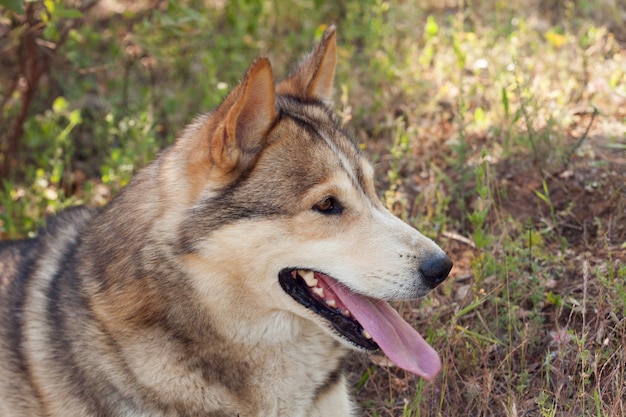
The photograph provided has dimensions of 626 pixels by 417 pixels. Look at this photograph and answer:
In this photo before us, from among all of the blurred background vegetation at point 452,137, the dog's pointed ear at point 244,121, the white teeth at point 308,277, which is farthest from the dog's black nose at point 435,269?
the dog's pointed ear at point 244,121

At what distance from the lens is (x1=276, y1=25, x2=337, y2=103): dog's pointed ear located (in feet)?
11.7

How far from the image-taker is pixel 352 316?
3.25 meters

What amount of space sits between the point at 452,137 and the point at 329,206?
263 cm

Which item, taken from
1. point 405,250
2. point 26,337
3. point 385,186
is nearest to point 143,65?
point 385,186

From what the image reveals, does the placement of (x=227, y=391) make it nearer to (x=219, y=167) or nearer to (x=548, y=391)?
(x=219, y=167)

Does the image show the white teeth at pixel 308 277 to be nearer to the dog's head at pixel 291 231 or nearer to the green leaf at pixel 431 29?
the dog's head at pixel 291 231

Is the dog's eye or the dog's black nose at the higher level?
the dog's eye

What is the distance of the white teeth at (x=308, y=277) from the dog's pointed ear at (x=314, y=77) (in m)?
0.85

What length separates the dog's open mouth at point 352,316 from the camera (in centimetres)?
321

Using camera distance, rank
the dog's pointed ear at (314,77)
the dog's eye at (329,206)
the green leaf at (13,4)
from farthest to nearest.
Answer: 1. the green leaf at (13,4)
2. the dog's pointed ear at (314,77)
3. the dog's eye at (329,206)

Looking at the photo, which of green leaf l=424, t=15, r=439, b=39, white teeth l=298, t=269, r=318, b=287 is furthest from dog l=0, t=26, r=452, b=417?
green leaf l=424, t=15, r=439, b=39

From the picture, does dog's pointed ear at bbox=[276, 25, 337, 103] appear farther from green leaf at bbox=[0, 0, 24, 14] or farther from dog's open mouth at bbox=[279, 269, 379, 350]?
green leaf at bbox=[0, 0, 24, 14]

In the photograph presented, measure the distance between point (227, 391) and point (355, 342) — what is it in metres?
0.54

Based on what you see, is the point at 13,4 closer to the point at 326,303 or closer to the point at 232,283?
the point at 232,283
